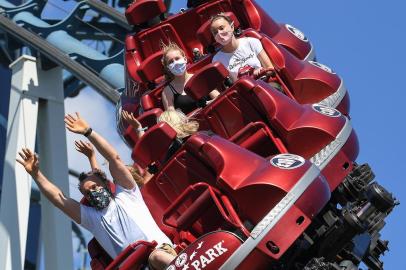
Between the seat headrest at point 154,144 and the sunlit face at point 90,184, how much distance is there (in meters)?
0.40

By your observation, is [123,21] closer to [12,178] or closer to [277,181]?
[12,178]

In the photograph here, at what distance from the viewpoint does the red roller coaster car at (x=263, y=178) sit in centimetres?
463

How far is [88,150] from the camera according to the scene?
503 cm

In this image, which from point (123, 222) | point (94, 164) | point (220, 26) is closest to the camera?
point (123, 222)

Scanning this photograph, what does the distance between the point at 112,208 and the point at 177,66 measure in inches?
37.4

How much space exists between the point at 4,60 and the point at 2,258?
2.83 meters

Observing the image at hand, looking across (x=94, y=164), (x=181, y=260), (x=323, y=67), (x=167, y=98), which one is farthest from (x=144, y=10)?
(x=181, y=260)

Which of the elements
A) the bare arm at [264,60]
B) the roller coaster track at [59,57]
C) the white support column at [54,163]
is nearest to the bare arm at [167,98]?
the bare arm at [264,60]

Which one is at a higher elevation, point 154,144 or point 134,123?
point 134,123

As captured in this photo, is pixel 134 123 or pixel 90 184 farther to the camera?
pixel 134 123

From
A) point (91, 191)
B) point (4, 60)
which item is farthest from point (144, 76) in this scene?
point (4, 60)

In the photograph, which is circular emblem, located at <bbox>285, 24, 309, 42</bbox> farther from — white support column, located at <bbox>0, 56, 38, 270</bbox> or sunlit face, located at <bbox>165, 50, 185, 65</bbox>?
white support column, located at <bbox>0, 56, 38, 270</bbox>

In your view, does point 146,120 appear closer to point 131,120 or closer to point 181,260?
point 131,120

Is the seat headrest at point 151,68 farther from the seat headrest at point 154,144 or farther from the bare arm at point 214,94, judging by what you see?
the seat headrest at point 154,144
